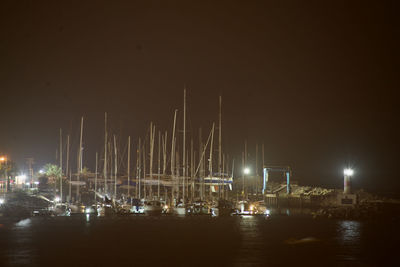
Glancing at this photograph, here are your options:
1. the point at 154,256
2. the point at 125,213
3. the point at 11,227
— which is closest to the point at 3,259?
the point at 154,256

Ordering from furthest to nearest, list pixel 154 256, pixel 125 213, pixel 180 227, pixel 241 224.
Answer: pixel 125 213 → pixel 241 224 → pixel 180 227 → pixel 154 256

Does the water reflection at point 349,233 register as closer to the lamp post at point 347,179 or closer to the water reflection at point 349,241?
the water reflection at point 349,241

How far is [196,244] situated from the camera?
34.1 metres

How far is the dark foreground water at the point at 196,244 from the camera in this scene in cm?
2708

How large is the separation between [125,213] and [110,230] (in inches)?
776

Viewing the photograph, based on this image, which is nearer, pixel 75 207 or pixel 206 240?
pixel 206 240

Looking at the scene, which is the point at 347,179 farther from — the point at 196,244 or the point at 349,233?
the point at 196,244

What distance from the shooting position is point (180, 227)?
4584cm

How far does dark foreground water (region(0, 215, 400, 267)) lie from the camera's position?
1066 inches

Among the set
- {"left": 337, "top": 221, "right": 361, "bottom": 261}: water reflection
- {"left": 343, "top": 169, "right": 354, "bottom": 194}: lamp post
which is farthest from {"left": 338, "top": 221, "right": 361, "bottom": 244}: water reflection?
{"left": 343, "top": 169, "right": 354, "bottom": 194}: lamp post

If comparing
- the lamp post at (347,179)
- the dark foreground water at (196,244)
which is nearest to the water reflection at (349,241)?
the dark foreground water at (196,244)

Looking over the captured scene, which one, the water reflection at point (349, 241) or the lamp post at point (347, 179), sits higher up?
the lamp post at point (347, 179)

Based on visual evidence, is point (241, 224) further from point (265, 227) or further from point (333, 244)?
point (333, 244)

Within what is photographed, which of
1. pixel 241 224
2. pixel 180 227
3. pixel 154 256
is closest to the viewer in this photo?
pixel 154 256
